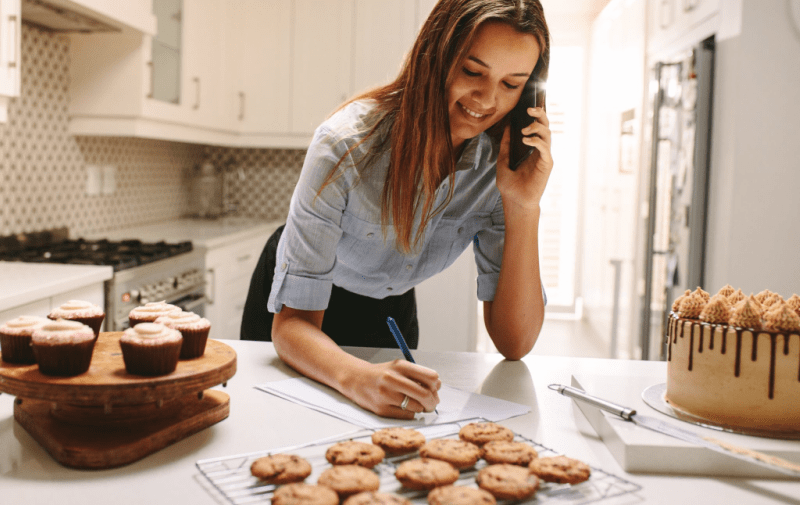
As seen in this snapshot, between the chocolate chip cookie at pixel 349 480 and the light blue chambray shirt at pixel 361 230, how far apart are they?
48 centimetres

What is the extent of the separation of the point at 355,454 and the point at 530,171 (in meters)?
0.74

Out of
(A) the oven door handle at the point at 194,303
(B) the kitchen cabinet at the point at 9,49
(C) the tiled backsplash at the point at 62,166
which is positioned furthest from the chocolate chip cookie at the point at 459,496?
(C) the tiled backsplash at the point at 62,166

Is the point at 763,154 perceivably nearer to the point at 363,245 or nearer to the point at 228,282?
the point at 363,245

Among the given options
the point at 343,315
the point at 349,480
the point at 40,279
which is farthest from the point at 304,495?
the point at 40,279

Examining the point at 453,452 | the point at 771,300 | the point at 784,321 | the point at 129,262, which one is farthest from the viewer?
the point at 129,262

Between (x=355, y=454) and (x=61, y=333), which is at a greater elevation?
(x=61, y=333)

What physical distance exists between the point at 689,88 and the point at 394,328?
2151 millimetres

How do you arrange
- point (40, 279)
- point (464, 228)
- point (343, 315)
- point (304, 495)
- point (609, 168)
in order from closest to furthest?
1. point (304, 495)
2. point (464, 228)
3. point (343, 315)
4. point (40, 279)
5. point (609, 168)

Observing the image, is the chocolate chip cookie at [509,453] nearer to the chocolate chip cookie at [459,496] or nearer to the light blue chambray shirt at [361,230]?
the chocolate chip cookie at [459,496]

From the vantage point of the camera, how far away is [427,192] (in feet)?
3.85

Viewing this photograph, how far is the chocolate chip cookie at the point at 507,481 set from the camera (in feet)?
1.96

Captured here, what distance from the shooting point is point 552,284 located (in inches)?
250

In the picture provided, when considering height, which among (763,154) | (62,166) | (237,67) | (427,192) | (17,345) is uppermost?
(237,67)

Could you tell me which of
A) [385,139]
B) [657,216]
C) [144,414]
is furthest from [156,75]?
[144,414]
